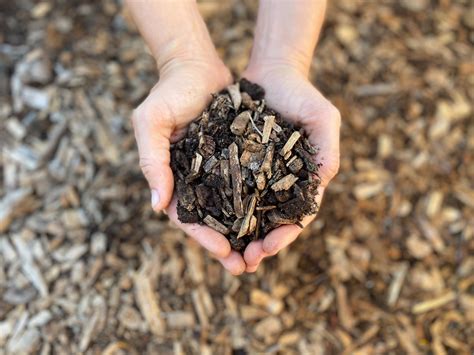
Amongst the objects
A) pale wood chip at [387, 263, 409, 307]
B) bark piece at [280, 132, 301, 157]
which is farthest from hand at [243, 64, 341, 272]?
pale wood chip at [387, 263, 409, 307]

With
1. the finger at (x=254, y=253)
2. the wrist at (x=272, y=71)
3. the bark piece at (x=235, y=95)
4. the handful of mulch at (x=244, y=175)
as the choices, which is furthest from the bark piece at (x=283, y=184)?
the wrist at (x=272, y=71)

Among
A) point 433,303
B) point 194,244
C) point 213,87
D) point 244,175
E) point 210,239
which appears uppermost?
point 213,87

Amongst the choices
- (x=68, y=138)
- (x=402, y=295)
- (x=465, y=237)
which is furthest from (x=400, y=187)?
(x=68, y=138)

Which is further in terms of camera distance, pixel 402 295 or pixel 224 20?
pixel 224 20

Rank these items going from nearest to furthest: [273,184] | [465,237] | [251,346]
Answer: [273,184], [251,346], [465,237]

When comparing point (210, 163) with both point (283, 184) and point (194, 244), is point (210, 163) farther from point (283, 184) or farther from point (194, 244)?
point (194, 244)

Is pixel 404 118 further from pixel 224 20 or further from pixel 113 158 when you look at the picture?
pixel 113 158

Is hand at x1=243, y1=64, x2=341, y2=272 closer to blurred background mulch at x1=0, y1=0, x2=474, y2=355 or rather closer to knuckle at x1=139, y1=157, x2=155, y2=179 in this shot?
knuckle at x1=139, y1=157, x2=155, y2=179

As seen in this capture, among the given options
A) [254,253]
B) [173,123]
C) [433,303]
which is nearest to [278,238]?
[254,253]
